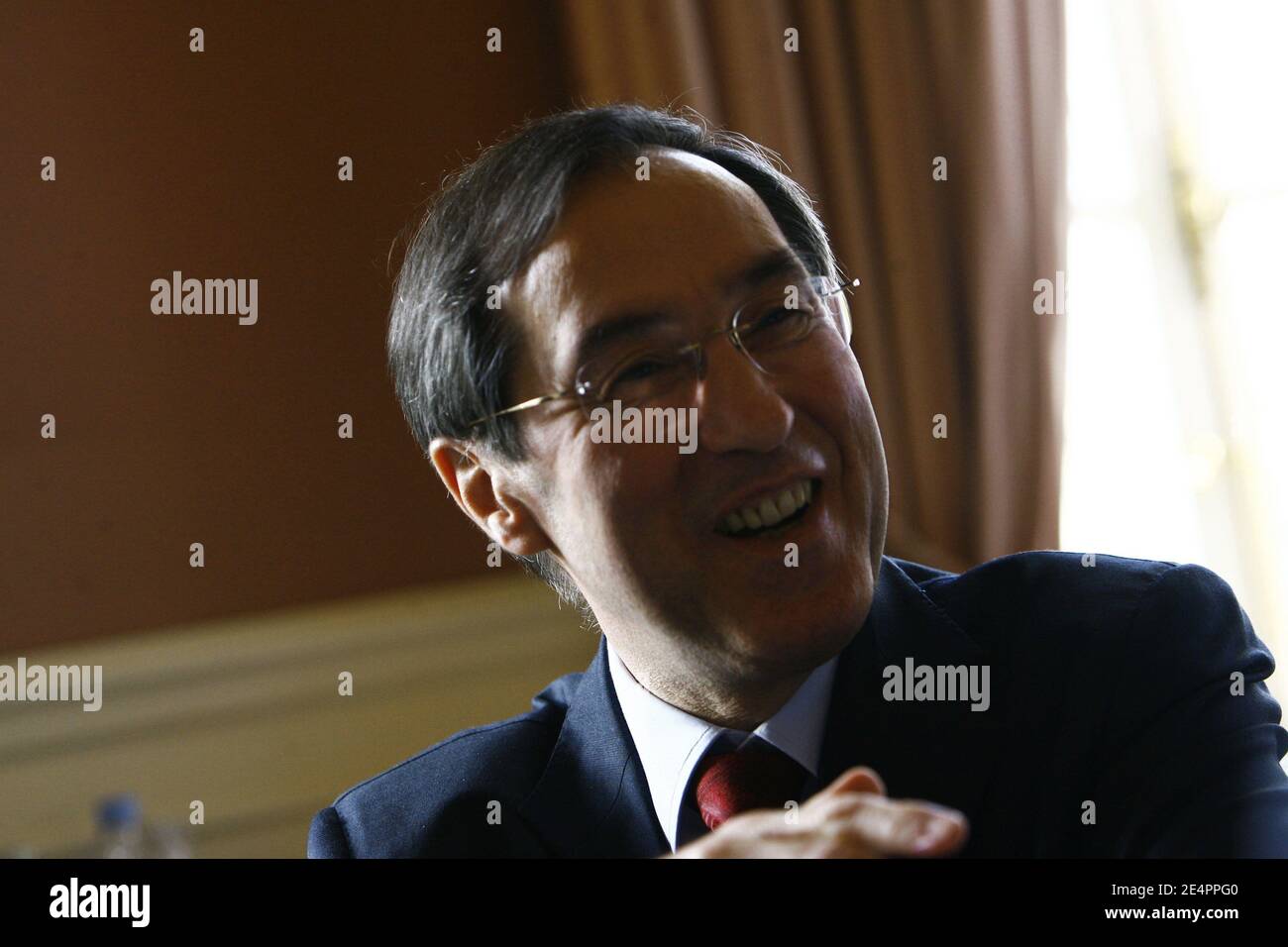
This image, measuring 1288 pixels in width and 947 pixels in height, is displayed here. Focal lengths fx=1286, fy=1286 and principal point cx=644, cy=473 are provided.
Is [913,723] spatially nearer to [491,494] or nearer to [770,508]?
[770,508]

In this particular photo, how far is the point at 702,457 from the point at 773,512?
0.08 m

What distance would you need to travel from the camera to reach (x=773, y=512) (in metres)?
1.08

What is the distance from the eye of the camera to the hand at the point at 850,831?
2.37 ft

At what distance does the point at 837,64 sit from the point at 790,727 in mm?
1957

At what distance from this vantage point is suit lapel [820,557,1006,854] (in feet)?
3.57

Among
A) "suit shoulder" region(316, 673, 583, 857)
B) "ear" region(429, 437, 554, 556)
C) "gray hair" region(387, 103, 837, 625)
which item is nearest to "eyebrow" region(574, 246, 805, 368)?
"gray hair" region(387, 103, 837, 625)

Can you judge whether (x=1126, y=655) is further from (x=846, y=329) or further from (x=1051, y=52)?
(x=1051, y=52)

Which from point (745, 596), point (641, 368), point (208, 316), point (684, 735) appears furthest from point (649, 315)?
point (208, 316)

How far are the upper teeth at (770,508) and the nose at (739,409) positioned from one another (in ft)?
0.14

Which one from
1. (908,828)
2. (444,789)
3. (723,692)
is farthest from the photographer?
(444,789)

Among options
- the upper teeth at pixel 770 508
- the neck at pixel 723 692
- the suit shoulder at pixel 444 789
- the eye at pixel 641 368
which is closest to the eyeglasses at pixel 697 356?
the eye at pixel 641 368

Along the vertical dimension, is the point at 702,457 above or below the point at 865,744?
above

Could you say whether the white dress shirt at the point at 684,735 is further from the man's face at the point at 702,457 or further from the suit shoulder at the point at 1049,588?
the suit shoulder at the point at 1049,588

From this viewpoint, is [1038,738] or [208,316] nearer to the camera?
A: [1038,738]
